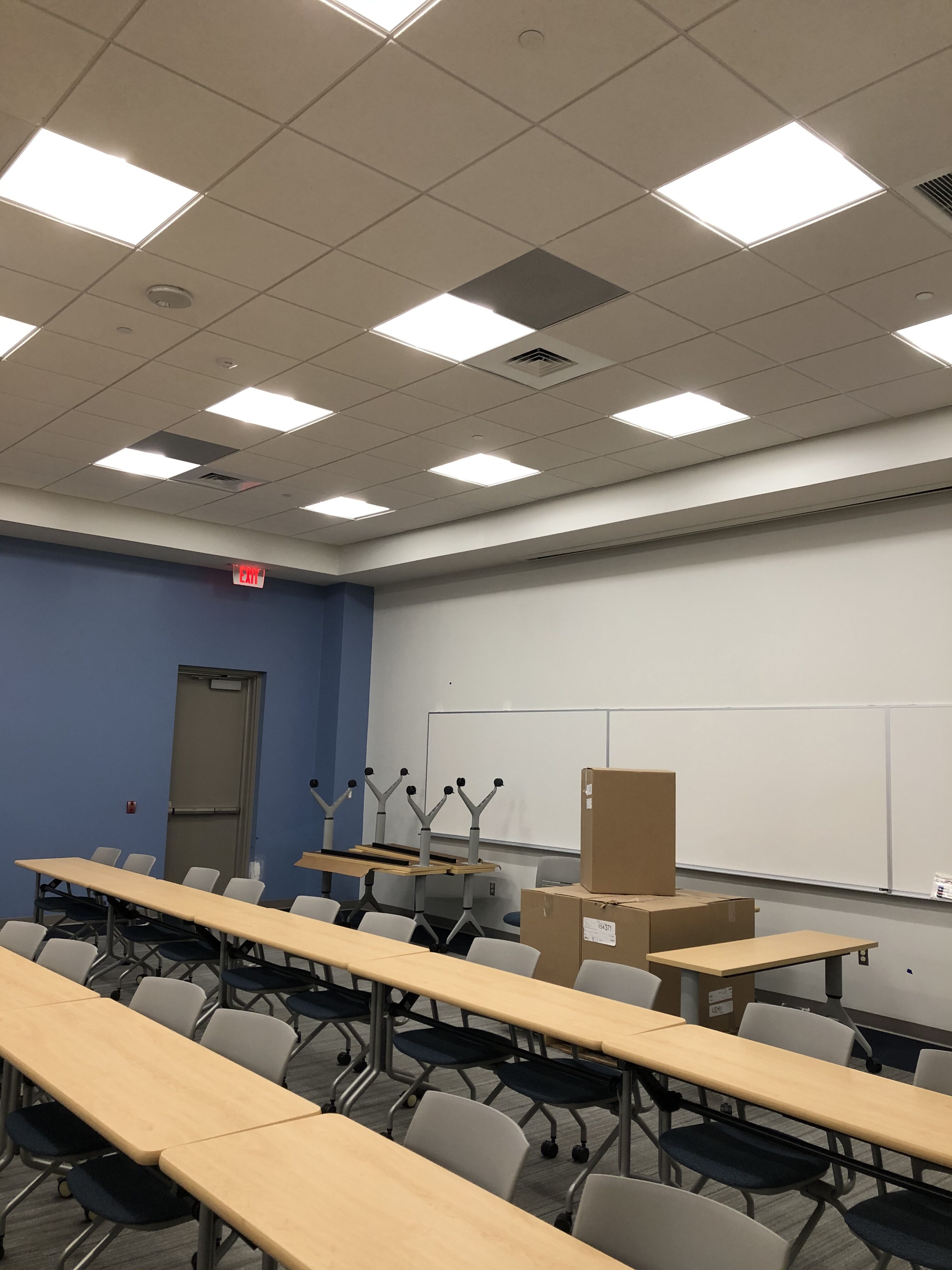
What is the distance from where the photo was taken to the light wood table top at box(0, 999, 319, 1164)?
213cm

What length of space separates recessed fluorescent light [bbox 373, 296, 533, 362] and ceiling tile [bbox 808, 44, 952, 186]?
5.22 feet

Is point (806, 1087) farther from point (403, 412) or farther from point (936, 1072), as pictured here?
point (403, 412)

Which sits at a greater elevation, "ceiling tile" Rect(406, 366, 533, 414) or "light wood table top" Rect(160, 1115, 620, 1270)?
"ceiling tile" Rect(406, 366, 533, 414)

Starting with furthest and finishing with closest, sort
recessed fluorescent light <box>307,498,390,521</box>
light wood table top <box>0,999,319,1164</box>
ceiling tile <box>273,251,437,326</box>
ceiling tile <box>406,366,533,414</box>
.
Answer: recessed fluorescent light <box>307,498,390,521</box>, ceiling tile <box>406,366,533,414</box>, ceiling tile <box>273,251,437,326</box>, light wood table top <box>0,999,319,1164</box>

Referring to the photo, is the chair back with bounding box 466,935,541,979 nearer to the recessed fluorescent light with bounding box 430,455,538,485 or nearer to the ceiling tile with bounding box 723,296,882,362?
the ceiling tile with bounding box 723,296,882,362

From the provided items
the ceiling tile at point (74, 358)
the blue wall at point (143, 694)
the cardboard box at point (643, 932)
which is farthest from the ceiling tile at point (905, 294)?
the blue wall at point (143, 694)

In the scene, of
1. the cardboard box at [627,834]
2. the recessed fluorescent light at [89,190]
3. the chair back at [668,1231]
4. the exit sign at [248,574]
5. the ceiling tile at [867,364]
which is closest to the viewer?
the chair back at [668,1231]

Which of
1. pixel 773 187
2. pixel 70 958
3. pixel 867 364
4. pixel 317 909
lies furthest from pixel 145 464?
pixel 773 187

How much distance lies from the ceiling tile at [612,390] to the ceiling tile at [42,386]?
2538 millimetres

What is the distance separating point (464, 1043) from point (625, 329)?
10.0 feet

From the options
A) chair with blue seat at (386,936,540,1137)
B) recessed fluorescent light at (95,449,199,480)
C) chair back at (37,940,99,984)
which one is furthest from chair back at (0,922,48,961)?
recessed fluorescent light at (95,449,199,480)

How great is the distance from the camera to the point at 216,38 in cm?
250

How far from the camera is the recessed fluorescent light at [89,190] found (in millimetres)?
3088

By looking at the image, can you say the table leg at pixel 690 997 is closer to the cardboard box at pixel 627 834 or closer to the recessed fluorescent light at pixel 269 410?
the cardboard box at pixel 627 834
